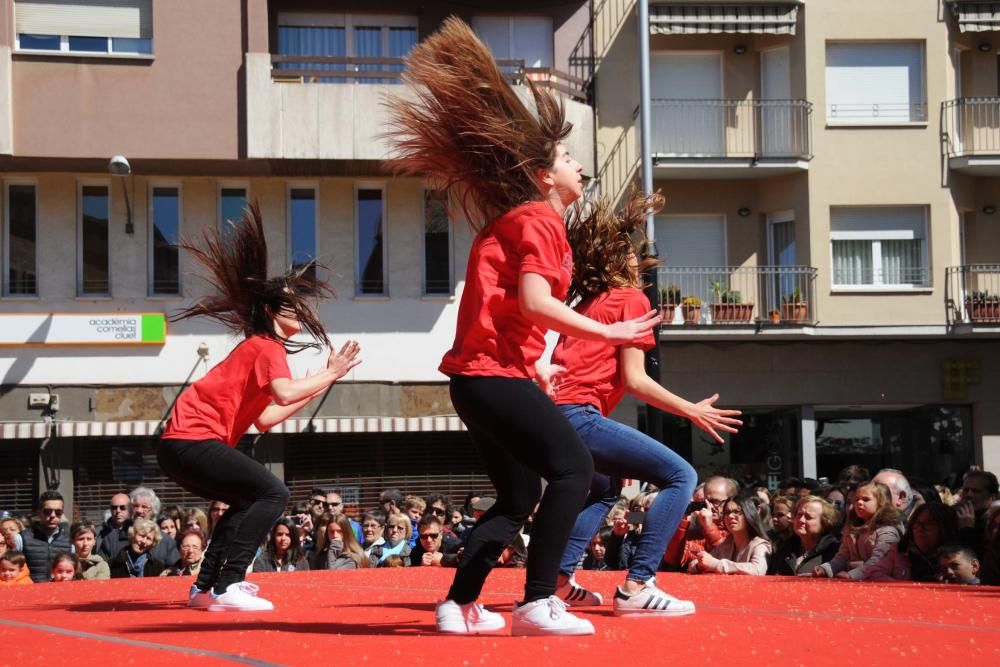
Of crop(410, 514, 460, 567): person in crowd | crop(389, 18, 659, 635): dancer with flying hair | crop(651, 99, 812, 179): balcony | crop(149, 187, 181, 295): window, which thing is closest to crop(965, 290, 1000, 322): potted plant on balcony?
crop(651, 99, 812, 179): balcony

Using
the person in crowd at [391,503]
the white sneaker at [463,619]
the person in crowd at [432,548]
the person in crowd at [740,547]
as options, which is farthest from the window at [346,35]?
the white sneaker at [463,619]

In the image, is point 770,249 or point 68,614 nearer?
point 68,614

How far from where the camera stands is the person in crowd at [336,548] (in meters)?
13.8

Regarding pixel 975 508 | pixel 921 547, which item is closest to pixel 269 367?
pixel 921 547

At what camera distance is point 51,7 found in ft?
81.5

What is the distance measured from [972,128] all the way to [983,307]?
3.62m

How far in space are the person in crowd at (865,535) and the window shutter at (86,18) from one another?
17375 mm

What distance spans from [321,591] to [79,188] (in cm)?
1775

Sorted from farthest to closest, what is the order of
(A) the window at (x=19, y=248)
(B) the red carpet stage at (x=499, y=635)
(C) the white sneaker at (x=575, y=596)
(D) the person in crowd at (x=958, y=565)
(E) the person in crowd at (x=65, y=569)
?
1. (A) the window at (x=19, y=248)
2. (E) the person in crowd at (x=65, y=569)
3. (D) the person in crowd at (x=958, y=565)
4. (C) the white sneaker at (x=575, y=596)
5. (B) the red carpet stage at (x=499, y=635)

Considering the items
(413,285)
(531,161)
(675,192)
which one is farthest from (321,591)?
(675,192)

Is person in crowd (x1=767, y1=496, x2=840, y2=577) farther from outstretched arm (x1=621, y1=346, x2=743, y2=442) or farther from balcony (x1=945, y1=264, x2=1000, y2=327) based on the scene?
balcony (x1=945, y1=264, x2=1000, y2=327)

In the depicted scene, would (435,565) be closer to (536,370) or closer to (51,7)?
(536,370)

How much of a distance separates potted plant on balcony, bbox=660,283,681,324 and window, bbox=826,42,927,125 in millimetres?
4706

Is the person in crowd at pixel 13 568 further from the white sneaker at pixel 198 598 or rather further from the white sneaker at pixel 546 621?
the white sneaker at pixel 546 621
